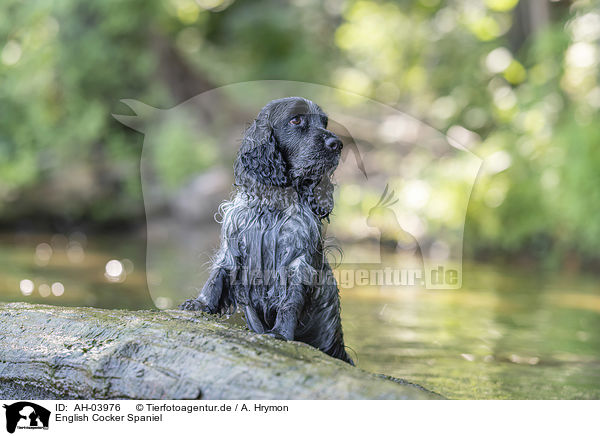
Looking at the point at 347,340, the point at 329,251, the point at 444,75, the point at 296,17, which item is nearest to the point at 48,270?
the point at 347,340

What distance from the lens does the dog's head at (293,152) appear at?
337 centimetres

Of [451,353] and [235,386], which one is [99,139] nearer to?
[451,353]

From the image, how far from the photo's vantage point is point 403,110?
1938 cm

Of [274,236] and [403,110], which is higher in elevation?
[403,110]

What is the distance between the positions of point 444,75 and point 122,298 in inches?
562

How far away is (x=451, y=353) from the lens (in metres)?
5.25

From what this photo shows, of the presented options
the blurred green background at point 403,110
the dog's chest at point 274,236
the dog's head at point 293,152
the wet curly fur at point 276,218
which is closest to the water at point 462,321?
the blurred green background at point 403,110

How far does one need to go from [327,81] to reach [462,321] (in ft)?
52.3

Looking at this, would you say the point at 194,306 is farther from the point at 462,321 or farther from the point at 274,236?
the point at 462,321

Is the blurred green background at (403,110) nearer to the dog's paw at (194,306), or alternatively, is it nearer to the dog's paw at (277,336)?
the dog's paw at (277,336)

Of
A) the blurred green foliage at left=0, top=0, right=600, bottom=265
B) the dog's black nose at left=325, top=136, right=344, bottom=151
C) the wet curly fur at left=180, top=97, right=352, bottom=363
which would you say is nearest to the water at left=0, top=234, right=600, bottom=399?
the wet curly fur at left=180, top=97, right=352, bottom=363

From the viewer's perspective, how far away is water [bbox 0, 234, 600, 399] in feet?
15.0

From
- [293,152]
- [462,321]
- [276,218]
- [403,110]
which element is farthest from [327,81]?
[276,218]

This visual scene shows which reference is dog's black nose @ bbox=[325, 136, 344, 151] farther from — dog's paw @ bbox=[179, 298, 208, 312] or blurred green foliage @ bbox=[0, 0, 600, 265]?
blurred green foliage @ bbox=[0, 0, 600, 265]
